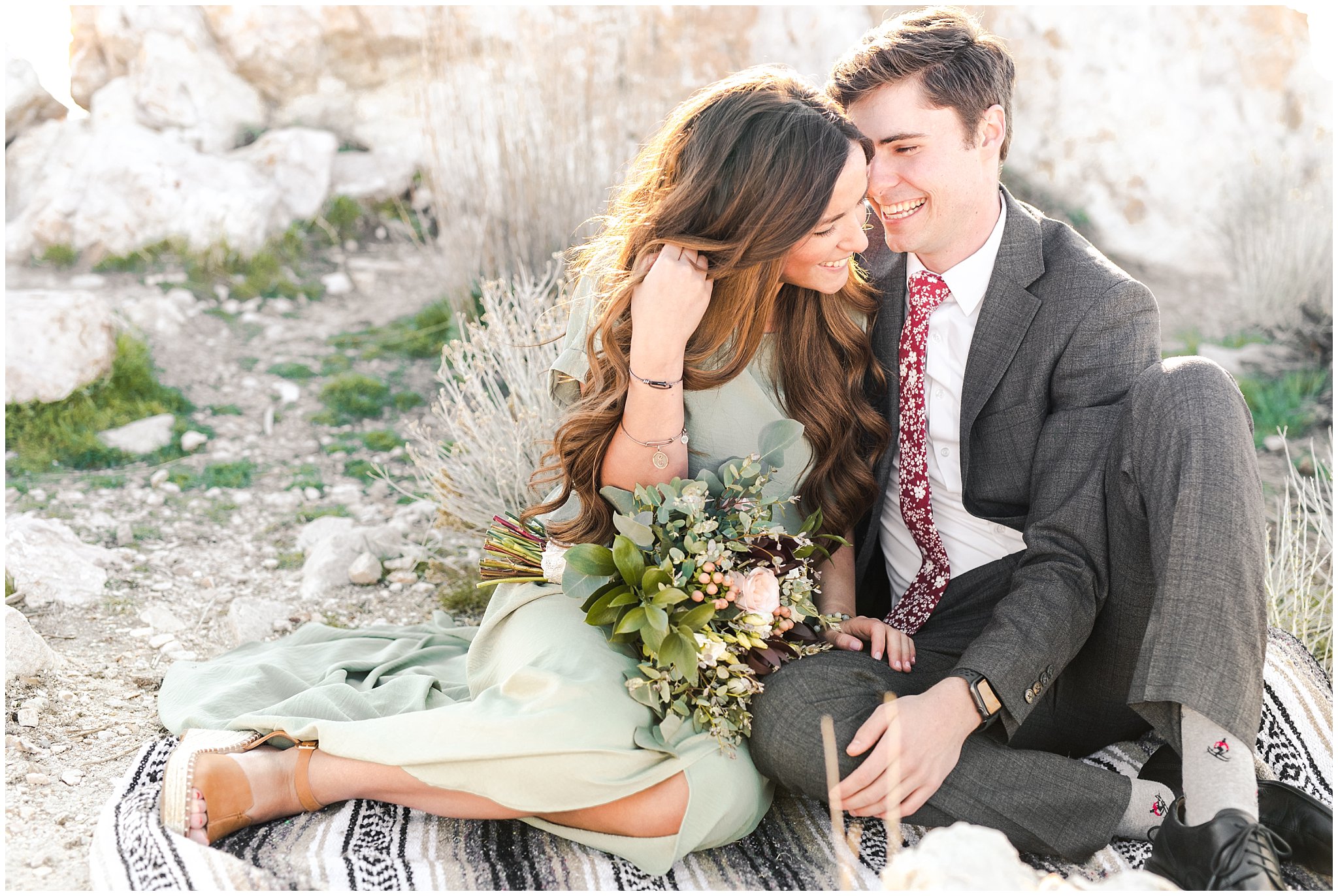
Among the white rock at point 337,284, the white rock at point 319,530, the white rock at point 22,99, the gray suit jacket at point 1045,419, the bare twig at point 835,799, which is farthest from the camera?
the white rock at point 22,99

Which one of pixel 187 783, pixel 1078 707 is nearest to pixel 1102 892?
pixel 1078 707

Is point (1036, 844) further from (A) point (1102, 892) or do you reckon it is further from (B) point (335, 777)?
(B) point (335, 777)

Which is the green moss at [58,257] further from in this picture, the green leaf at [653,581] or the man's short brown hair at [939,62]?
the green leaf at [653,581]

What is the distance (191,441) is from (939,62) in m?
3.60

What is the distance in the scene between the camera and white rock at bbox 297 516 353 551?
411 centimetres

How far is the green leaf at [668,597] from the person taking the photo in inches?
89.0

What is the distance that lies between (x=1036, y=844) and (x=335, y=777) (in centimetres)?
158

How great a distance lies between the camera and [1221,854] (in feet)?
6.44

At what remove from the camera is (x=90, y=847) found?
2.29 meters

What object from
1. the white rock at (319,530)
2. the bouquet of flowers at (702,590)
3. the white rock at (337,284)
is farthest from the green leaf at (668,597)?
the white rock at (337,284)

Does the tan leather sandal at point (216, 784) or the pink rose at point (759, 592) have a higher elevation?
the pink rose at point (759, 592)

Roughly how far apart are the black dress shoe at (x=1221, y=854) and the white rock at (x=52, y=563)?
10.6 feet

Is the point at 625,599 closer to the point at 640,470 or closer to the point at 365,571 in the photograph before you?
the point at 640,470

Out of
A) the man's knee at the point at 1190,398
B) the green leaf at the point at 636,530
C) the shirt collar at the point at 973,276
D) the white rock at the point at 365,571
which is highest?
the shirt collar at the point at 973,276
